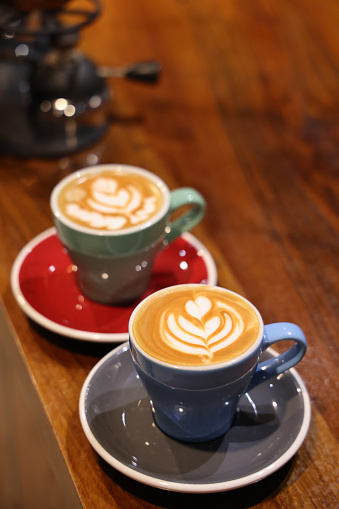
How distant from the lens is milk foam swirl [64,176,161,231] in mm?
710

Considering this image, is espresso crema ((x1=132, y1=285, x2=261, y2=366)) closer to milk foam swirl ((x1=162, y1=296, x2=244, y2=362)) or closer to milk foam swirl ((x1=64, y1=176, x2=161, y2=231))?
milk foam swirl ((x1=162, y1=296, x2=244, y2=362))

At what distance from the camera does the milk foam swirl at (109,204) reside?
71 cm

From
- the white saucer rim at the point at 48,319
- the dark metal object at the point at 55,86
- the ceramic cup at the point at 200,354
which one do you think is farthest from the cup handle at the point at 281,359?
the dark metal object at the point at 55,86

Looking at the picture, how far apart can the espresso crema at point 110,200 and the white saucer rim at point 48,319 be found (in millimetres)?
108

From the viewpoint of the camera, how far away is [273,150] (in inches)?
42.9

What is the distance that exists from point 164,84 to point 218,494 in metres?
0.93

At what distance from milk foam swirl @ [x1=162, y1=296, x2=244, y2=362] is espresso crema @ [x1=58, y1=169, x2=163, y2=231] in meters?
0.16

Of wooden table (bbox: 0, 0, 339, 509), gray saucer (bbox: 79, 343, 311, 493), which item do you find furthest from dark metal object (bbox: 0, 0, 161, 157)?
gray saucer (bbox: 79, 343, 311, 493)

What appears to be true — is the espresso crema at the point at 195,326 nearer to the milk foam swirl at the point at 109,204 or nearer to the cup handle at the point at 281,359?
the cup handle at the point at 281,359

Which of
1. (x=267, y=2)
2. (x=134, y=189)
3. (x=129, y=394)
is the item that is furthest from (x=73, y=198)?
(x=267, y=2)

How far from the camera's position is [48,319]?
70cm

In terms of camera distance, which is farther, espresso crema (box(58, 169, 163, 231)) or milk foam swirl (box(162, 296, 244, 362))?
espresso crema (box(58, 169, 163, 231))

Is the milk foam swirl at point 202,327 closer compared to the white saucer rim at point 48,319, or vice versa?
the milk foam swirl at point 202,327

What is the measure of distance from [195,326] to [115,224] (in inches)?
7.7
